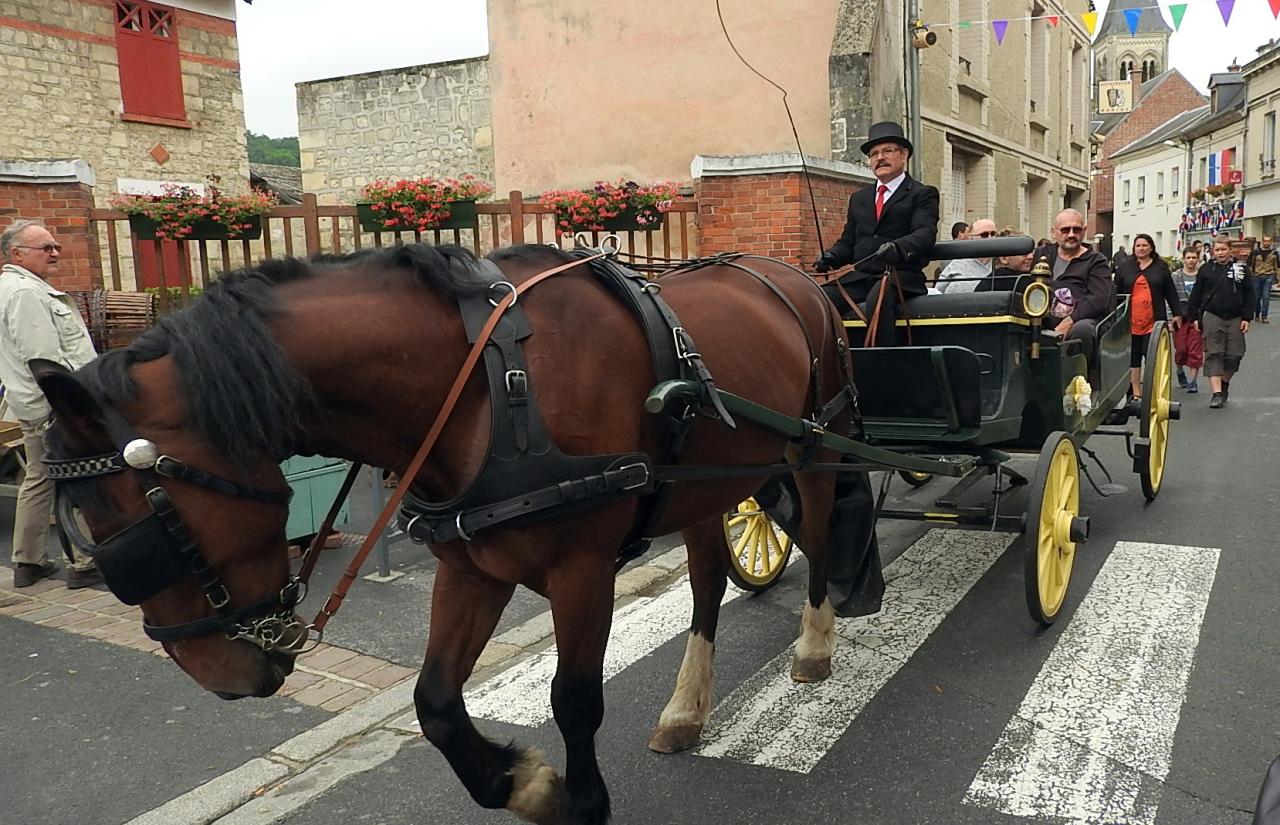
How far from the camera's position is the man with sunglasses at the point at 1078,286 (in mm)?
5734

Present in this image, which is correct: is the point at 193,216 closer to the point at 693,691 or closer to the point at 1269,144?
the point at 693,691

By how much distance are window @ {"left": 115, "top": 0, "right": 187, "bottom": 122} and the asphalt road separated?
13.7m

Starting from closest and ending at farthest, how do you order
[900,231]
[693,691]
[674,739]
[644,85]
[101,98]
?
[674,739]
[693,691]
[900,231]
[644,85]
[101,98]

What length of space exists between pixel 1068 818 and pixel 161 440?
2.74m

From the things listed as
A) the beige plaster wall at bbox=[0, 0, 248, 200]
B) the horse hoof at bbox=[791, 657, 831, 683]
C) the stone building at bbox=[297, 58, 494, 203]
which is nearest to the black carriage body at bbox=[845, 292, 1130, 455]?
the horse hoof at bbox=[791, 657, 831, 683]

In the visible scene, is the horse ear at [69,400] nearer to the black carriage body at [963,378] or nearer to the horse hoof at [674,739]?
the horse hoof at [674,739]

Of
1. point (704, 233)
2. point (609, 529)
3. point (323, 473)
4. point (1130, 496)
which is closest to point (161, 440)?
point (609, 529)

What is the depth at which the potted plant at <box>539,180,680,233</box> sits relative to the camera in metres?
8.66

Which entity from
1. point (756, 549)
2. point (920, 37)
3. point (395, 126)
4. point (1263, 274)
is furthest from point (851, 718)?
point (1263, 274)

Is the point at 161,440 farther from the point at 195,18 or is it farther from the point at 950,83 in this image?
the point at 195,18

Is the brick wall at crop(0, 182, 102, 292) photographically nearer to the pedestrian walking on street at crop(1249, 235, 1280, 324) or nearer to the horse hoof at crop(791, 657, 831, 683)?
the horse hoof at crop(791, 657, 831, 683)

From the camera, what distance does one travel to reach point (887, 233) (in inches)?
192

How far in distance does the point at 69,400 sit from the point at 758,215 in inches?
288

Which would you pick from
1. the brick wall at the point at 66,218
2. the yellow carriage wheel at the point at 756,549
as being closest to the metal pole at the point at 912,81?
the yellow carriage wheel at the point at 756,549
